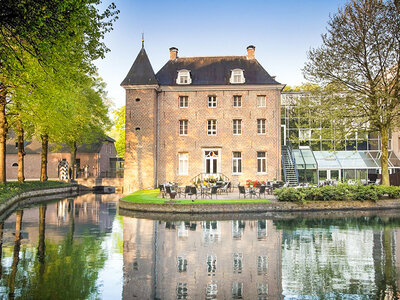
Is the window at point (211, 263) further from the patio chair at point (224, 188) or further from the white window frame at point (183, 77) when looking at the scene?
the white window frame at point (183, 77)

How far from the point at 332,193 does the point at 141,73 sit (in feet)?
52.5

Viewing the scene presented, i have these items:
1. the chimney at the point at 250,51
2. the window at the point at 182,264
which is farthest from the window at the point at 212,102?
the window at the point at 182,264

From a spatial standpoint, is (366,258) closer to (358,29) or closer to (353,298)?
(353,298)

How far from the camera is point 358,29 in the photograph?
19875 millimetres

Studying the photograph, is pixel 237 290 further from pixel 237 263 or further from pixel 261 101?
pixel 261 101

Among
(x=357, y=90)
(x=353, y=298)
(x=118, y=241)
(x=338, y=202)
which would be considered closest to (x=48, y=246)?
(x=118, y=241)

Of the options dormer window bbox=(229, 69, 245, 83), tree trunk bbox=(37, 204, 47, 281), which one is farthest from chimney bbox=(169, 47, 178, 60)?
tree trunk bbox=(37, 204, 47, 281)

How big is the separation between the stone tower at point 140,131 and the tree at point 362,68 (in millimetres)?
11300

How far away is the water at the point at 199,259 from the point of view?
6.18 meters

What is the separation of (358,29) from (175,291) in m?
19.0

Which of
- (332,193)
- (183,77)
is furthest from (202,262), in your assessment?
(183,77)

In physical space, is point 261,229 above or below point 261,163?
below

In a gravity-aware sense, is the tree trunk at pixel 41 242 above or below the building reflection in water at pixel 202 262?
above

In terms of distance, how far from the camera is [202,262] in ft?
26.3
